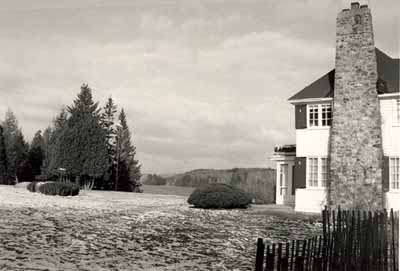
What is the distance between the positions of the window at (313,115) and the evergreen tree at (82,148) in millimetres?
17905

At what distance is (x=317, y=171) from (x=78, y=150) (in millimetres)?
18660

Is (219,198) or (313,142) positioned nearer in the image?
(219,198)

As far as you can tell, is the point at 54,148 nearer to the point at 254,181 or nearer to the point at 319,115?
the point at 254,181

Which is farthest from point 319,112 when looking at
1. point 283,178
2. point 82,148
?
point 82,148

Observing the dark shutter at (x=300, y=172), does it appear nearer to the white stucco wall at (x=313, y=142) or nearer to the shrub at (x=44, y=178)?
the white stucco wall at (x=313, y=142)

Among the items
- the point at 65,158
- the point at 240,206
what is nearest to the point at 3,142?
the point at 65,158

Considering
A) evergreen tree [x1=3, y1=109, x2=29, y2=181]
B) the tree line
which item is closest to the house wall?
the tree line

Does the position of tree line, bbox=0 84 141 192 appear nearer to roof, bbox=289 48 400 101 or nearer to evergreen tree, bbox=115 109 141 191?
evergreen tree, bbox=115 109 141 191

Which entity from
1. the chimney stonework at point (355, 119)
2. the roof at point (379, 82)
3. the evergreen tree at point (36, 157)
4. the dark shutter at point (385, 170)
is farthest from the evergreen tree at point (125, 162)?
the dark shutter at point (385, 170)

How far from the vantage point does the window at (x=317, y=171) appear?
47.7 ft

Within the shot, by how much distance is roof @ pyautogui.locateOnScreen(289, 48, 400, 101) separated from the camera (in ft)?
43.2

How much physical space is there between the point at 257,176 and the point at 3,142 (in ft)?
61.6

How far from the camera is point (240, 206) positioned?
14.4m

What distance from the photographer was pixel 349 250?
5.36 meters
